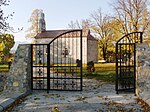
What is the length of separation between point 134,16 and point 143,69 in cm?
2044

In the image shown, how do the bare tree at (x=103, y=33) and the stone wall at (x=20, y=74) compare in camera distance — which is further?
the bare tree at (x=103, y=33)

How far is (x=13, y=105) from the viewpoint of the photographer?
6.30 meters

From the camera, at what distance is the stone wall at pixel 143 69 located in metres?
7.49

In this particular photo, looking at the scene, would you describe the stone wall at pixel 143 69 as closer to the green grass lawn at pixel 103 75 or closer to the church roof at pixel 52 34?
the green grass lawn at pixel 103 75

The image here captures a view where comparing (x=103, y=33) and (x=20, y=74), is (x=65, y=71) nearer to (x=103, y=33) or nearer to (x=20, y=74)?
(x=20, y=74)

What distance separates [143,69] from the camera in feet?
25.0

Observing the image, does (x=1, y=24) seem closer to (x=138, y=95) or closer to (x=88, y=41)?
(x=138, y=95)

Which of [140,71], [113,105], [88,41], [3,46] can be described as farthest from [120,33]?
[113,105]

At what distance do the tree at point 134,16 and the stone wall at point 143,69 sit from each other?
743 inches

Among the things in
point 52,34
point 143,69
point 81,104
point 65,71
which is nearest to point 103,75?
point 65,71

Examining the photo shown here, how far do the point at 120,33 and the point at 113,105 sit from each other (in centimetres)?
2295

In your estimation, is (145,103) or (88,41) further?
(88,41)

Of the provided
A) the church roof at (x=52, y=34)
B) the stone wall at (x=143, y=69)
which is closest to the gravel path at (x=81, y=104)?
the stone wall at (x=143, y=69)

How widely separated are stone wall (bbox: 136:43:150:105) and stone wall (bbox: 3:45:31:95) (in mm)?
4087
